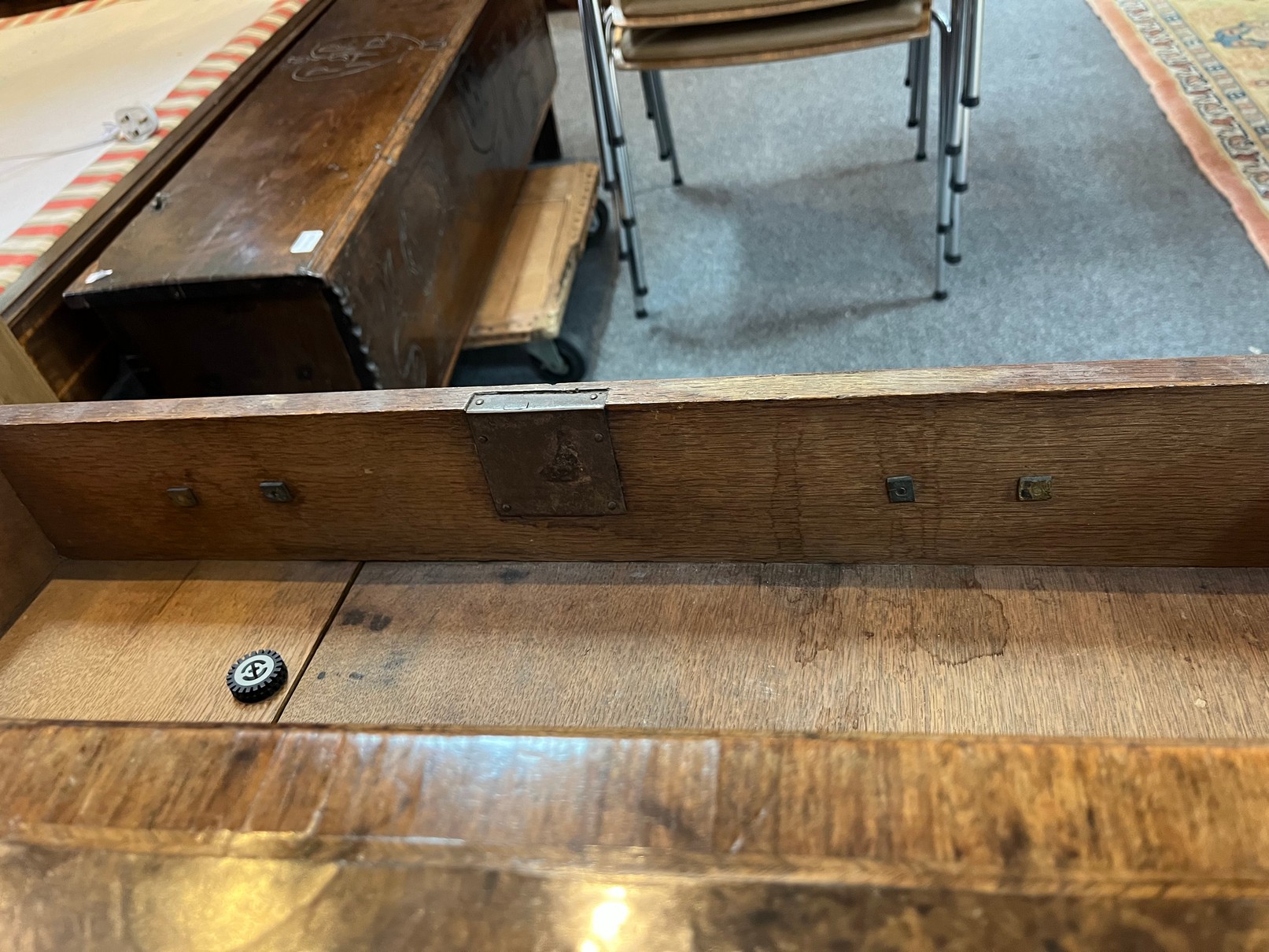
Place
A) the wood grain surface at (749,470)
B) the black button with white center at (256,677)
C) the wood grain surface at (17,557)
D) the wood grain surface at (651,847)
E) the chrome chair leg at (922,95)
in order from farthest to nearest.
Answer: the chrome chair leg at (922,95) < the wood grain surface at (17,557) < the black button with white center at (256,677) < the wood grain surface at (749,470) < the wood grain surface at (651,847)

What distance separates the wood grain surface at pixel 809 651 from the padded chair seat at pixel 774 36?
1004mm

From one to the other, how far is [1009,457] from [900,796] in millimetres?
321

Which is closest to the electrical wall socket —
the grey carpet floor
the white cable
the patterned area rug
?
the white cable

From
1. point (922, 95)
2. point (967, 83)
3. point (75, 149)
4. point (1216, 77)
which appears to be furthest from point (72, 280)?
point (1216, 77)

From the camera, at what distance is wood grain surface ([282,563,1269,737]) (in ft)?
2.15

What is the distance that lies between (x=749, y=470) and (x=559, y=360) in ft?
3.18

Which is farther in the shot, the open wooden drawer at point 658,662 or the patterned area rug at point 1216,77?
the patterned area rug at point 1216,77

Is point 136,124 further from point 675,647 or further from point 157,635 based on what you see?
point 675,647

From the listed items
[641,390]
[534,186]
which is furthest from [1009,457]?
[534,186]

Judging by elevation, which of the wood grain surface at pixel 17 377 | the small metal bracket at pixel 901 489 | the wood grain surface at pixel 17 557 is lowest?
the wood grain surface at pixel 17 557

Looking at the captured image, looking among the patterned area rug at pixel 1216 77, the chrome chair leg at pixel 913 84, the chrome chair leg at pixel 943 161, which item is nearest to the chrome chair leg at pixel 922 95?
the chrome chair leg at pixel 913 84

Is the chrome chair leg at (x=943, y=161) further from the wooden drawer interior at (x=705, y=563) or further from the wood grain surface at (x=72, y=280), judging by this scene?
the wood grain surface at (x=72, y=280)

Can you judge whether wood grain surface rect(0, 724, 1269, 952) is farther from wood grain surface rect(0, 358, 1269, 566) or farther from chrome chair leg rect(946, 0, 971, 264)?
chrome chair leg rect(946, 0, 971, 264)

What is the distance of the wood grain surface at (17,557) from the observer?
86cm
